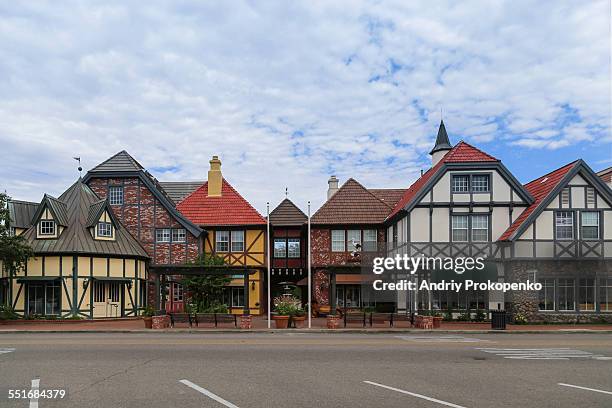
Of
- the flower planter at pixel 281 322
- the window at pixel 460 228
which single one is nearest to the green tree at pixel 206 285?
the flower planter at pixel 281 322

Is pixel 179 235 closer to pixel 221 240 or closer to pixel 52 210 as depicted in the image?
pixel 221 240

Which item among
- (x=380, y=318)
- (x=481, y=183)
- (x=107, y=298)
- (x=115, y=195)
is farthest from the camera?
(x=115, y=195)

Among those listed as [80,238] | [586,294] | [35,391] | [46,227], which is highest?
[46,227]

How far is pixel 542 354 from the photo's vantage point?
1645 cm

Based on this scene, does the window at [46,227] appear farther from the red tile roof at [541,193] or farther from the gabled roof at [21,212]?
the red tile roof at [541,193]

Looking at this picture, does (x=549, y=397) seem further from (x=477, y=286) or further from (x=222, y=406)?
(x=477, y=286)

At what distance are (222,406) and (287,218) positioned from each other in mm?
29965

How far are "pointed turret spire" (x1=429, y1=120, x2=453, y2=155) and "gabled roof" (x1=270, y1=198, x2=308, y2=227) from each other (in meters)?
10.7

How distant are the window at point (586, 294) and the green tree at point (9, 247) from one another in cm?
2763

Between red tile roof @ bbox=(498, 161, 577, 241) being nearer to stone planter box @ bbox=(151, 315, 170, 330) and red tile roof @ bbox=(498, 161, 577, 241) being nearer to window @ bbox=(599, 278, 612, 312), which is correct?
window @ bbox=(599, 278, 612, 312)

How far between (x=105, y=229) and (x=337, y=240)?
1350cm

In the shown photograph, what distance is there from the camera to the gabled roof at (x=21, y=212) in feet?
105

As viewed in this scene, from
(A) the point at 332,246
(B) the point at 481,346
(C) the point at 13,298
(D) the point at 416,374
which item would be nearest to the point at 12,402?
(D) the point at 416,374

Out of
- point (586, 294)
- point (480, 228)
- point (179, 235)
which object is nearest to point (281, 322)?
point (179, 235)
